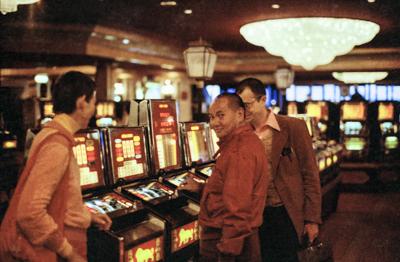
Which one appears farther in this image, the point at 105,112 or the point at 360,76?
the point at 360,76

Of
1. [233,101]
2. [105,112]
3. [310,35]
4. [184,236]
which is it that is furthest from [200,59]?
[105,112]

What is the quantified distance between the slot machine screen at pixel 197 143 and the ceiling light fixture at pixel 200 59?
203cm

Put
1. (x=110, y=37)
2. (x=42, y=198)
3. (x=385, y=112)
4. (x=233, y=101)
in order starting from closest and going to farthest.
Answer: (x=42, y=198)
(x=233, y=101)
(x=110, y=37)
(x=385, y=112)

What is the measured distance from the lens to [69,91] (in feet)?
6.75

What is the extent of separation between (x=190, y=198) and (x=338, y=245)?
253cm

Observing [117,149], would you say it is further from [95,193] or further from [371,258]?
[371,258]

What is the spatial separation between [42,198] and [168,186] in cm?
188

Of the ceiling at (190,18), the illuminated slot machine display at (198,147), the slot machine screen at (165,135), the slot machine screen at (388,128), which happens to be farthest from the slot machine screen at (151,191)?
the slot machine screen at (388,128)

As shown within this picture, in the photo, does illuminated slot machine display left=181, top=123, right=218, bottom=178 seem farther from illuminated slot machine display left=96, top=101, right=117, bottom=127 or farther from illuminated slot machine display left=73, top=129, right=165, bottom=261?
illuminated slot machine display left=96, top=101, right=117, bottom=127

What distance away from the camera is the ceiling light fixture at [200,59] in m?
6.54

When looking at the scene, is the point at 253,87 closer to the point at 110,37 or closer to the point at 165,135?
the point at 165,135

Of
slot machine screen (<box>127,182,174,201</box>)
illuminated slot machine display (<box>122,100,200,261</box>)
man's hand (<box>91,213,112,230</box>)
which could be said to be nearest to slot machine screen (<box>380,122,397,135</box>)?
illuminated slot machine display (<box>122,100,200,261</box>)

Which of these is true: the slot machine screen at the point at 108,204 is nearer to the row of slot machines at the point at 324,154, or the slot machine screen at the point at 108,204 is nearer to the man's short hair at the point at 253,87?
the man's short hair at the point at 253,87

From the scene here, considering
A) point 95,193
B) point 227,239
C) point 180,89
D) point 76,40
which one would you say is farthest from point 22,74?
point 227,239
